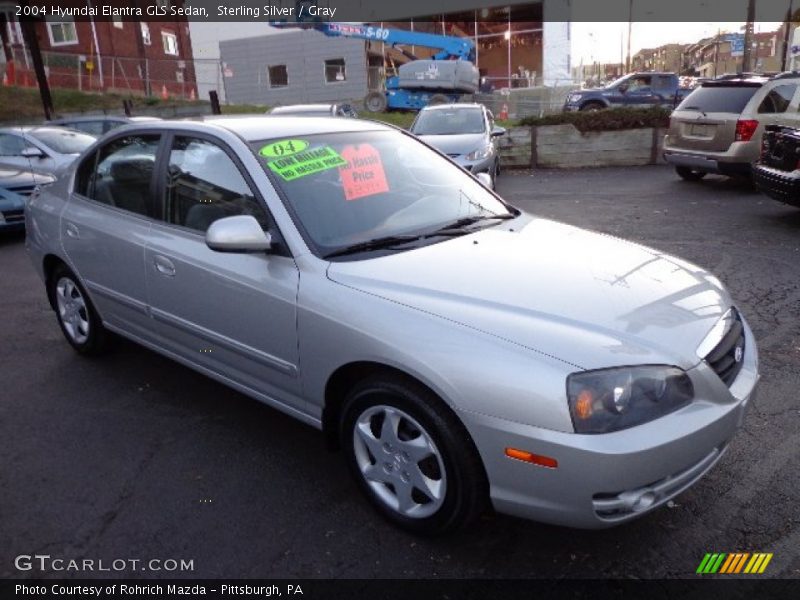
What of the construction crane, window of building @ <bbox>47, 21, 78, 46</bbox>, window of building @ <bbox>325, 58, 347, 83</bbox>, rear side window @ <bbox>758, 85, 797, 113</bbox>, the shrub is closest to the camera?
rear side window @ <bbox>758, 85, 797, 113</bbox>

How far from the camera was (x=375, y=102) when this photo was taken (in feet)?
85.9

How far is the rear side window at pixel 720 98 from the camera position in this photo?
9.70 m

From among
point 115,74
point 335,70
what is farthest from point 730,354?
point 335,70

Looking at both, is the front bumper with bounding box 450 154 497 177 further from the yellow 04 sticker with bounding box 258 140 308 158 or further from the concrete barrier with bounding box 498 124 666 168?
the yellow 04 sticker with bounding box 258 140 308 158

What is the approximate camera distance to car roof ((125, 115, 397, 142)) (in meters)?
3.29

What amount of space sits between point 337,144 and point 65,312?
8.46 ft

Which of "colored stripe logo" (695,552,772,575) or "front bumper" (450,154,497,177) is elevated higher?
"front bumper" (450,154,497,177)

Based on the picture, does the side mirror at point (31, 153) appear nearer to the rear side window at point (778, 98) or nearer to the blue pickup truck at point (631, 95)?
the rear side window at point (778, 98)

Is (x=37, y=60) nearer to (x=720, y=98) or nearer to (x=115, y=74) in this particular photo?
(x=115, y=74)

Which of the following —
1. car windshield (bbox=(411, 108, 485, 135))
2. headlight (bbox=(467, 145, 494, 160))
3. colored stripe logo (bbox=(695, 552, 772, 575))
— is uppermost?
car windshield (bbox=(411, 108, 485, 135))

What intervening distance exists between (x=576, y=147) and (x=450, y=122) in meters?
3.71

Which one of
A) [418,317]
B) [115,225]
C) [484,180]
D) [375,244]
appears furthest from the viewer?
[484,180]

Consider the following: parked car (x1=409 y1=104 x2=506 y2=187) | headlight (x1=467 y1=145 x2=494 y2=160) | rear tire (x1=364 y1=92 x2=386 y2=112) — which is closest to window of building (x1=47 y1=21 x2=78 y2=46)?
rear tire (x1=364 y1=92 x2=386 y2=112)

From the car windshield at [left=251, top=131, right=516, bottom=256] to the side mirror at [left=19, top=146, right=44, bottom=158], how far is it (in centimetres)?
792
